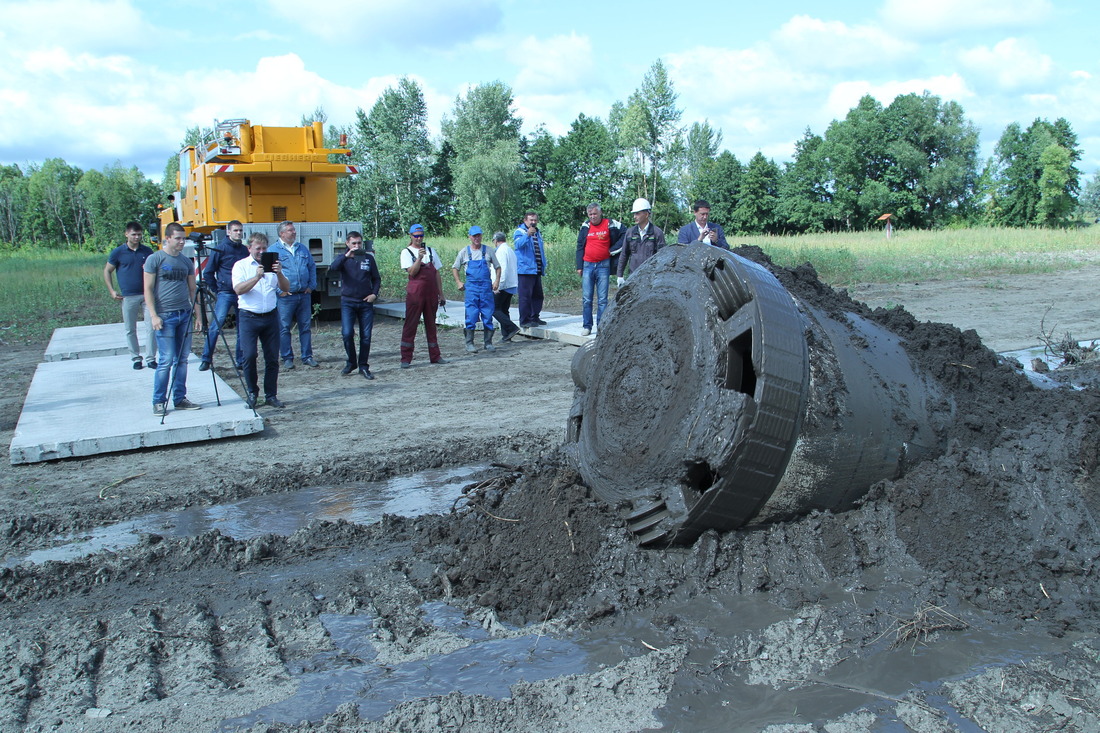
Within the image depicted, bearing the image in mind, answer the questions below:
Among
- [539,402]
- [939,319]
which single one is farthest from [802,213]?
[539,402]

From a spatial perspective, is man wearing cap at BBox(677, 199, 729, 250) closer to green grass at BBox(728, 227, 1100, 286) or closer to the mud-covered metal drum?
the mud-covered metal drum

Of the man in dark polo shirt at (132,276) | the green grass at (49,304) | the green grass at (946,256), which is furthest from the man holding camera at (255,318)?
the green grass at (946,256)

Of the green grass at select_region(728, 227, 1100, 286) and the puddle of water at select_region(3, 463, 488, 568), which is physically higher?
the green grass at select_region(728, 227, 1100, 286)

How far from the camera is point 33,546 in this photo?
484 centimetres

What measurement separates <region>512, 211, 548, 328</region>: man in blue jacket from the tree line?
4062 cm

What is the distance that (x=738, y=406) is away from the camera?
336cm

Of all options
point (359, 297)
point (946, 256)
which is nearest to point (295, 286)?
point (359, 297)

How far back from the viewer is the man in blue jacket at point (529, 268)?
12.9 metres

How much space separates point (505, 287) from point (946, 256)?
22756 millimetres

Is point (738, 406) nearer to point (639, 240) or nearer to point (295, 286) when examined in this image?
point (639, 240)

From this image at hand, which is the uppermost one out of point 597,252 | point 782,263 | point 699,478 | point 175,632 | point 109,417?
point 597,252

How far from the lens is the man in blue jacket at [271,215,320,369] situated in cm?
1065

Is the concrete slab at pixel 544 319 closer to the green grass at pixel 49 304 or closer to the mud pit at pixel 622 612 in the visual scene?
the green grass at pixel 49 304

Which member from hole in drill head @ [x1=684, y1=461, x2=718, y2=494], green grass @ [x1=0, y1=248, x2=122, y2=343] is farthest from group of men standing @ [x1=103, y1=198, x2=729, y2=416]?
green grass @ [x1=0, y1=248, x2=122, y2=343]
